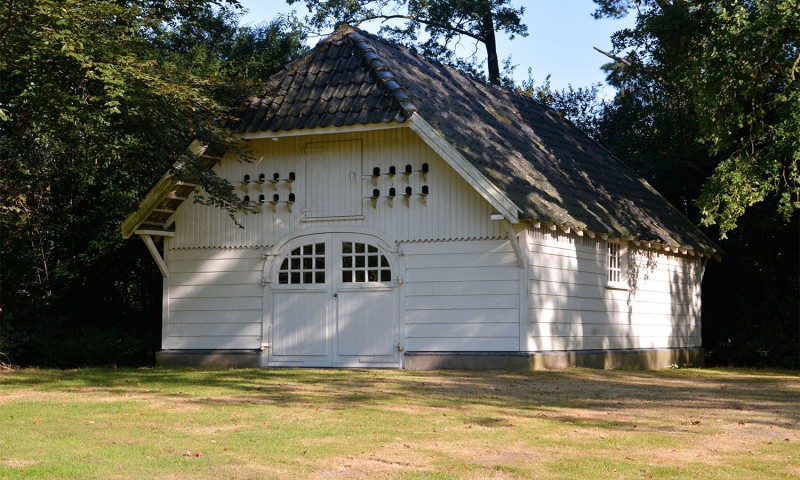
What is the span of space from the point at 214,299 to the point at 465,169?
6.30 meters

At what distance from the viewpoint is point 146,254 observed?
2639cm

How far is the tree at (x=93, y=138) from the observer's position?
699 inches

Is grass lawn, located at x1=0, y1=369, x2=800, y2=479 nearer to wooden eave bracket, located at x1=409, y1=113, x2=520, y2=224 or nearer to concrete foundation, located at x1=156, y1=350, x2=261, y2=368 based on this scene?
concrete foundation, located at x1=156, y1=350, x2=261, y2=368

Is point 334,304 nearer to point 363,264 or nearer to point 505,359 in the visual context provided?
point 363,264

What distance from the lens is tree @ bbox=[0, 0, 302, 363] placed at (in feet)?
58.3

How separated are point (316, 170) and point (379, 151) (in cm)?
144

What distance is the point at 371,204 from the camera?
20.9m

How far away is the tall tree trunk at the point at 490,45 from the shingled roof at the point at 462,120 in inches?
467

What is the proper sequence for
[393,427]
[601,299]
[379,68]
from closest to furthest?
[393,427]
[379,68]
[601,299]

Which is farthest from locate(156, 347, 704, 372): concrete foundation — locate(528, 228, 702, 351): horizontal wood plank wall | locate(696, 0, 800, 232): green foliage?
locate(696, 0, 800, 232): green foliage

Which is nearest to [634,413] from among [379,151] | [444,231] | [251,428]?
[251,428]

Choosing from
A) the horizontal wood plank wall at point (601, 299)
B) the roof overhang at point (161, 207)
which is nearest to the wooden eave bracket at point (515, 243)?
the horizontal wood plank wall at point (601, 299)

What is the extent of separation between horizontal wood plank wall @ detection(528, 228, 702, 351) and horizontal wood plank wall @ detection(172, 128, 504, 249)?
1.44m

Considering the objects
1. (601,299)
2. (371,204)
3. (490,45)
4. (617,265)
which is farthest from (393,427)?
(490,45)
